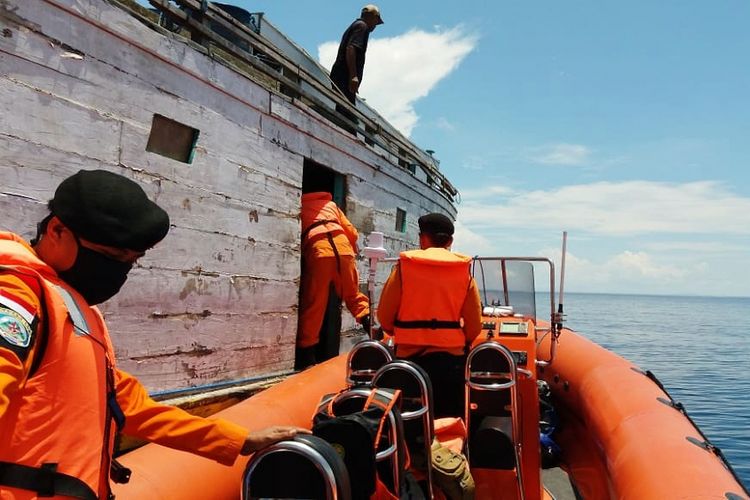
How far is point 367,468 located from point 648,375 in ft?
14.4

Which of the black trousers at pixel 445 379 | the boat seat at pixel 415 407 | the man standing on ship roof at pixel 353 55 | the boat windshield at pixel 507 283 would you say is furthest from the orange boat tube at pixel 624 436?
the man standing on ship roof at pixel 353 55

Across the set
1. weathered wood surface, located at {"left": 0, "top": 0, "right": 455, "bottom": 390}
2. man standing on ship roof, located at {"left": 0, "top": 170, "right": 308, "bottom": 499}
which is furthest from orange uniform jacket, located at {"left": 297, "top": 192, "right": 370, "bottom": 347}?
man standing on ship roof, located at {"left": 0, "top": 170, "right": 308, "bottom": 499}

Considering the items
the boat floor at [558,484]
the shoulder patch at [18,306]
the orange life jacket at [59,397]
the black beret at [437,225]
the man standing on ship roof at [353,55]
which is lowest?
the boat floor at [558,484]

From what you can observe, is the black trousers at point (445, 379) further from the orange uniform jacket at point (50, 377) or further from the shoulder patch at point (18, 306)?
the shoulder patch at point (18, 306)

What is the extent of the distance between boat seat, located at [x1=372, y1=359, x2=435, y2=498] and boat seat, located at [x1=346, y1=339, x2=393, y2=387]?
662 mm

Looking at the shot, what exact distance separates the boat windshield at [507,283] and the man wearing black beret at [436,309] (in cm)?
164

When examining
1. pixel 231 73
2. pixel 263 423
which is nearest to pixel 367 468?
pixel 263 423

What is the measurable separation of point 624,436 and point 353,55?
5523 millimetres

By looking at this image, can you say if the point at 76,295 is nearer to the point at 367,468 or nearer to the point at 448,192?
the point at 367,468

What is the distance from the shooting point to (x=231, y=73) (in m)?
4.87

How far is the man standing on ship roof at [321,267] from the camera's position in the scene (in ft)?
20.1

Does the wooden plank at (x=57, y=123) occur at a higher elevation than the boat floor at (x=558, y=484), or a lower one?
higher

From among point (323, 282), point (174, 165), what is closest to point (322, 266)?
point (323, 282)

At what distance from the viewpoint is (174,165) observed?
168 inches
